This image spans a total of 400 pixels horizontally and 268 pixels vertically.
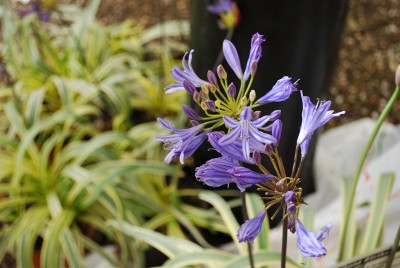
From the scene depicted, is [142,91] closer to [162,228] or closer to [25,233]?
[162,228]

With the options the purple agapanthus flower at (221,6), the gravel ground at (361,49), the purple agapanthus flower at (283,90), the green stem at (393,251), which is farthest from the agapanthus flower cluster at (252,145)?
the gravel ground at (361,49)

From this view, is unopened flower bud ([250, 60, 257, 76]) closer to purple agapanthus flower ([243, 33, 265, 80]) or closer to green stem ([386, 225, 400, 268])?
purple agapanthus flower ([243, 33, 265, 80])

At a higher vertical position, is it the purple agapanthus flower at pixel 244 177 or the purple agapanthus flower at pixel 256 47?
the purple agapanthus flower at pixel 256 47

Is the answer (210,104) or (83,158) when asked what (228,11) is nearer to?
(83,158)

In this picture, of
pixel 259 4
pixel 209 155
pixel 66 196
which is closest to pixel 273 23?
pixel 259 4

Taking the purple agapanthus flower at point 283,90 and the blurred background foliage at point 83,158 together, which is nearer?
the purple agapanthus flower at point 283,90

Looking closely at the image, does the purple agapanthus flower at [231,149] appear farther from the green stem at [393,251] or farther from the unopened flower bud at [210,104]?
the green stem at [393,251]

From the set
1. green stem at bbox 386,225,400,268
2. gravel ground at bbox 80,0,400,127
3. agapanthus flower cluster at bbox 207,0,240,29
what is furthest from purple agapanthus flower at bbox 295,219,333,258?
gravel ground at bbox 80,0,400,127
